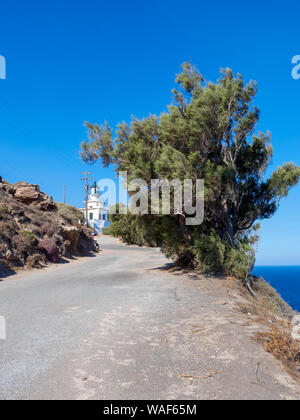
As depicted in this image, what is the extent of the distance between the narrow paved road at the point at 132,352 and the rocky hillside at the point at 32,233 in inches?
327

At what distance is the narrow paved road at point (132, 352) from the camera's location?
10.2 ft

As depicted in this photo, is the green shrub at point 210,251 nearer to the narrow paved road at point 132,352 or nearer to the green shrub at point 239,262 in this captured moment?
the green shrub at point 239,262

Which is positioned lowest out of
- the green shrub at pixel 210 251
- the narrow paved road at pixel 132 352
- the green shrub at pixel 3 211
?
the narrow paved road at pixel 132 352

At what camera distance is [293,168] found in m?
13.0

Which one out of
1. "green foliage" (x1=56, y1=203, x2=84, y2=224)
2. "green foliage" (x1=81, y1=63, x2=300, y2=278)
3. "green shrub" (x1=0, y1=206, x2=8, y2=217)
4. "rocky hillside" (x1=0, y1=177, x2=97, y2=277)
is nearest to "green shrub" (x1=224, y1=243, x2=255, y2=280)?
"green foliage" (x1=81, y1=63, x2=300, y2=278)

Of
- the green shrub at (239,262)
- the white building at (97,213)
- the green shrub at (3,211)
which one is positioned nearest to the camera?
the green shrub at (239,262)

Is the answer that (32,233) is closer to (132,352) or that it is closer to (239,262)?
(239,262)

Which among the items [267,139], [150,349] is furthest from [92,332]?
[267,139]

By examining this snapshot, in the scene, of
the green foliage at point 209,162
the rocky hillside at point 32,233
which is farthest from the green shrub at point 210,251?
the rocky hillside at point 32,233

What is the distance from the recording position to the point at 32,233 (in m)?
18.9

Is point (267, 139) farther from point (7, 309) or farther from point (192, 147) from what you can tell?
point (7, 309)

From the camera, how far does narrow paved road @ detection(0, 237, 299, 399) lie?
3121 mm

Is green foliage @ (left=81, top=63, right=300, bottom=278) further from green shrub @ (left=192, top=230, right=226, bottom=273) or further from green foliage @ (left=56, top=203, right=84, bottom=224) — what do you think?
green foliage @ (left=56, top=203, right=84, bottom=224)

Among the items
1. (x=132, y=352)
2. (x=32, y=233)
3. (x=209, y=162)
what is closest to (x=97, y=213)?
(x=32, y=233)
